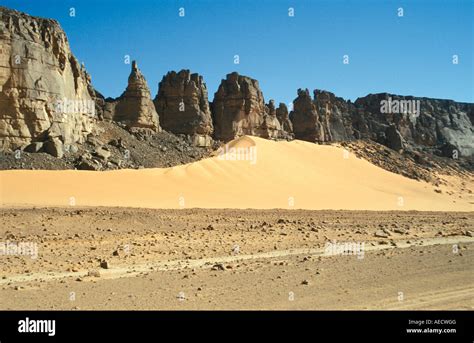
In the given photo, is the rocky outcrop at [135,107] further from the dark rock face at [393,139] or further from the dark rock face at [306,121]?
the dark rock face at [393,139]

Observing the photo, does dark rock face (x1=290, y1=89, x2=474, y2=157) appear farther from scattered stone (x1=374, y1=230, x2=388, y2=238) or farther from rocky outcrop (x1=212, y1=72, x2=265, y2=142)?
scattered stone (x1=374, y1=230, x2=388, y2=238)

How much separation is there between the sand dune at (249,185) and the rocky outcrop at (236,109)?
9.05ft

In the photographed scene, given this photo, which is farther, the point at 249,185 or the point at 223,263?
the point at 249,185

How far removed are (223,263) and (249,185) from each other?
2043 centimetres

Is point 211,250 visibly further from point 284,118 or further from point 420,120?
point 420,120

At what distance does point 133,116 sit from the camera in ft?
127

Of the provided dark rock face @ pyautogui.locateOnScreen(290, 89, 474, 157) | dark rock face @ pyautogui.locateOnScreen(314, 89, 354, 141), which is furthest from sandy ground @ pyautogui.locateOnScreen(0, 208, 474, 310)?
dark rock face @ pyautogui.locateOnScreen(314, 89, 354, 141)

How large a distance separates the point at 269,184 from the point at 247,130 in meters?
15.8

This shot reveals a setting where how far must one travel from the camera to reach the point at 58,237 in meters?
12.8

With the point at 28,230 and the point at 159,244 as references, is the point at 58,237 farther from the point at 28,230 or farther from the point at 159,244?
the point at 159,244

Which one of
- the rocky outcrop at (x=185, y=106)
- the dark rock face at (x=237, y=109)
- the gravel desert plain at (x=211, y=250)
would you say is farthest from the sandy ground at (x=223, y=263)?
the dark rock face at (x=237, y=109)

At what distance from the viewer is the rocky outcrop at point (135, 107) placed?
38719 mm

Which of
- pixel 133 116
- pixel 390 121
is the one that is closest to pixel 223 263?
pixel 133 116

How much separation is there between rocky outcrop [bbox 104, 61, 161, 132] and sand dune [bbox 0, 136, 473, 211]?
7744 mm
